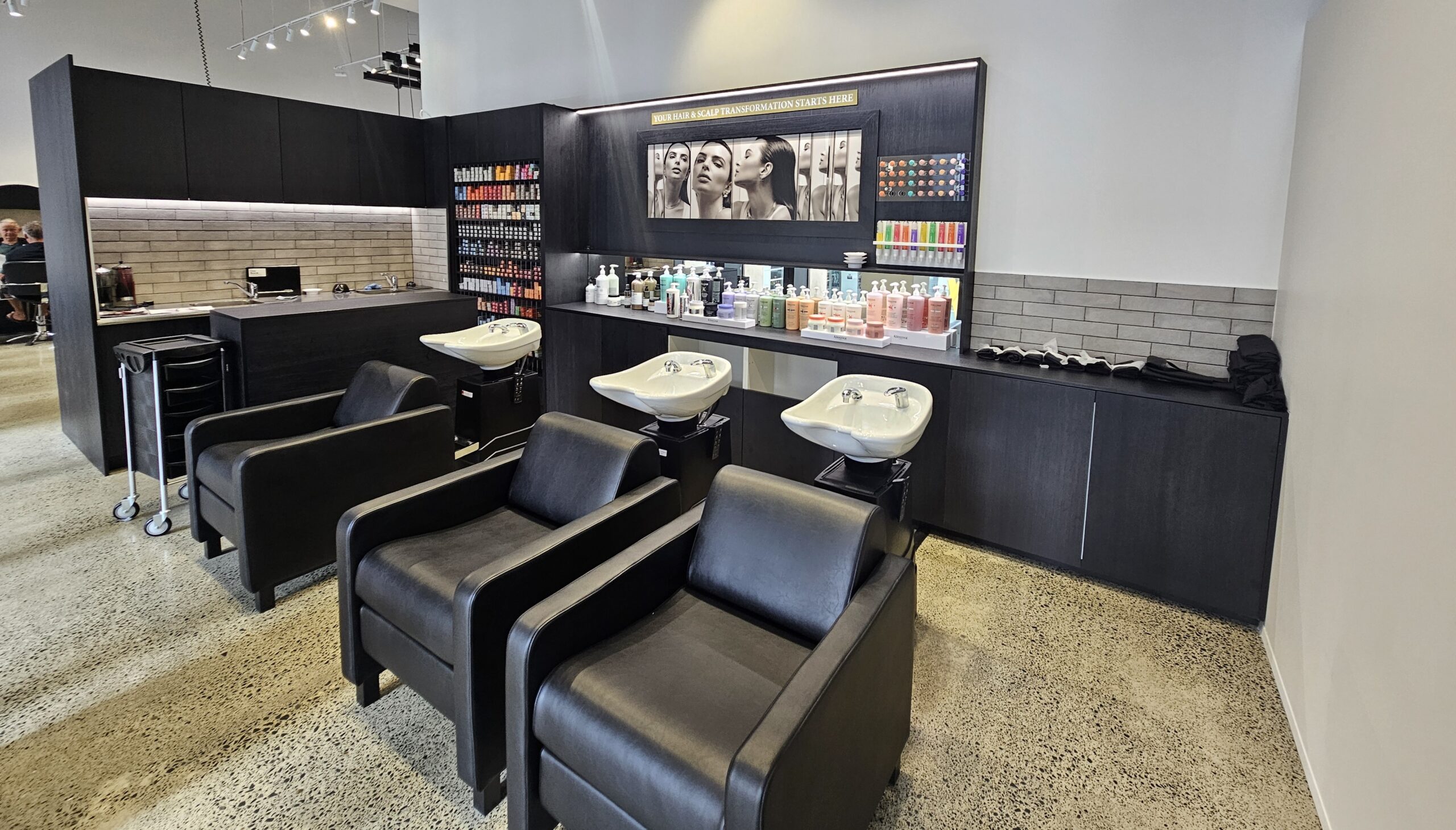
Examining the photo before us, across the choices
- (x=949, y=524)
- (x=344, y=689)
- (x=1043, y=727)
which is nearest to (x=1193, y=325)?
(x=949, y=524)

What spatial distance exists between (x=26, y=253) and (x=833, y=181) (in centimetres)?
978

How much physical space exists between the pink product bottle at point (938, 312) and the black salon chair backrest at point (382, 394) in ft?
8.24

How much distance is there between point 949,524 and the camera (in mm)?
3857

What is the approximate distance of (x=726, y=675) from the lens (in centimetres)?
186

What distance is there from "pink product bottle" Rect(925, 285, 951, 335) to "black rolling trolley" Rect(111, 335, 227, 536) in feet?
12.2

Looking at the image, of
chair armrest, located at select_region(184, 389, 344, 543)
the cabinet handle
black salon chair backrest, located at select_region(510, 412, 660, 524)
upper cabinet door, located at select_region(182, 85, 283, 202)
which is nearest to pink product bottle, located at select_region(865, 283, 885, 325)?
the cabinet handle

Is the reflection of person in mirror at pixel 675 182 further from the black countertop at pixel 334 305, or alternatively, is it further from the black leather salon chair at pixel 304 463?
the black leather salon chair at pixel 304 463

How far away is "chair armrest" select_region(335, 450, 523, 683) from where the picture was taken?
7.94 ft

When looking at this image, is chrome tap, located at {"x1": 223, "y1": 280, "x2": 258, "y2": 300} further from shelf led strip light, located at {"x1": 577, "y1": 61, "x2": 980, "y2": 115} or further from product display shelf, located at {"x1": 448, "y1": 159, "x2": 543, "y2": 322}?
shelf led strip light, located at {"x1": 577, "y1": 61, "x2": 980, "y2": 115}

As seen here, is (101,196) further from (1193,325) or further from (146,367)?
(1193,325)

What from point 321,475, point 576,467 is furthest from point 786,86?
point 321,475

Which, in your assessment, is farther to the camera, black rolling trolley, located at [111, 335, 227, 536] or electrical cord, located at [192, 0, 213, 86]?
electrical cord, located at [192, 0, 213, 86]

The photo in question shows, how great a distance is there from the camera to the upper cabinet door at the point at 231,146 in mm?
5008

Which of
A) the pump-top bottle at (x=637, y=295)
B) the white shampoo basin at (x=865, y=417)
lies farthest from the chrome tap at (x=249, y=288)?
the white shampoo basin at (x=865, y=417)
